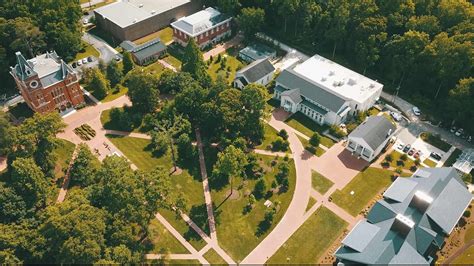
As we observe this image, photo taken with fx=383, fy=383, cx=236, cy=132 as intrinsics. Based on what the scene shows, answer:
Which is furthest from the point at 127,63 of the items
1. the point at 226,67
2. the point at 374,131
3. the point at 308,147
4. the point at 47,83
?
the point at 374,131

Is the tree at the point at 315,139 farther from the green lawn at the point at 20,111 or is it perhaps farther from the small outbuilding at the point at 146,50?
the green lawn at the point at 20,111

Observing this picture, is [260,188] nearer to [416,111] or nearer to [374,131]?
[374,131]

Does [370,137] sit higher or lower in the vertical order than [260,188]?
higher

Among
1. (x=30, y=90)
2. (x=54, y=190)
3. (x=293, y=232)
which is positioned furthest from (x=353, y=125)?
(x=30, y=90)

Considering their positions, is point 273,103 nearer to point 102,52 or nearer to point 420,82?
point 420,82

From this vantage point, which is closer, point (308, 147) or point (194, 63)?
point (308, 147)
